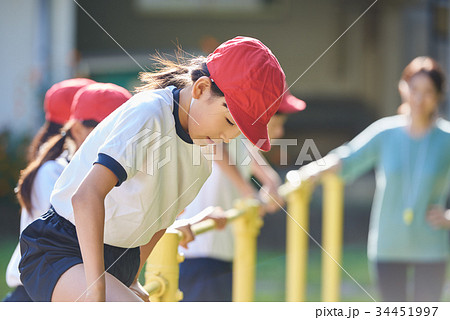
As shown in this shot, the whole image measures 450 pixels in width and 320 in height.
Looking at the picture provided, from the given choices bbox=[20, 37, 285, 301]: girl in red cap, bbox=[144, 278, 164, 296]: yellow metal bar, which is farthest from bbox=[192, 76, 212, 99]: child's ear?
bbox=[144, 278, 164, 296]: yellow metal bar

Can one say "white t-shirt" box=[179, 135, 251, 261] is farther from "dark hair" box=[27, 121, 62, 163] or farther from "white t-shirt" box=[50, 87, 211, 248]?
"white t-shirt" box=[50, 87, 211, 248]

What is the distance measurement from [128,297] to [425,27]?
653cm

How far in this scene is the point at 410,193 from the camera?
2303mm

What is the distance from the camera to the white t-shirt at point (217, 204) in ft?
6.66

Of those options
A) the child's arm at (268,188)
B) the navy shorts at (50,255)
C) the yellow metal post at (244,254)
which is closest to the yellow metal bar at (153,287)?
the navy shorts at (50,255)

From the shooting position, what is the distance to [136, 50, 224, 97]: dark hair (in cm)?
110

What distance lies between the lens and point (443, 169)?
231 centimetres

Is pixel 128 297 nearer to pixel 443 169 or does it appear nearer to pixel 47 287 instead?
pixel 47 287

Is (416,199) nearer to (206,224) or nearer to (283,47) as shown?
(206,224)

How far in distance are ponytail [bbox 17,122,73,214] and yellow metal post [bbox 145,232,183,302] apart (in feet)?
1.07

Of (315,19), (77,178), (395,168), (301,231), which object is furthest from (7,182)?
(315,19)

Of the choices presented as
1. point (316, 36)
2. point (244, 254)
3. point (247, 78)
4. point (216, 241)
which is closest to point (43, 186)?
point (247, 78)

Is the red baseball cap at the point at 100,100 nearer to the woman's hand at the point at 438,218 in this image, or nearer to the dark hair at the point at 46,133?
the dark hair at the point at 46,133
